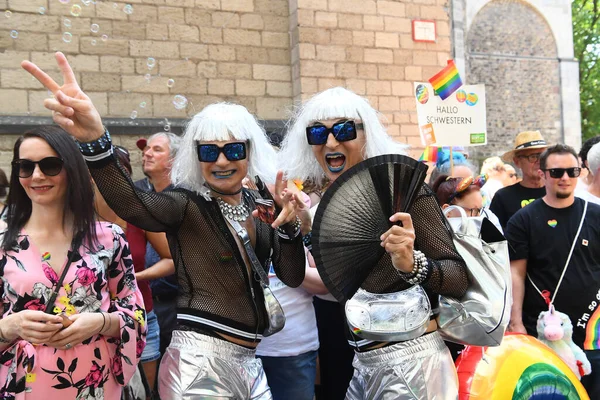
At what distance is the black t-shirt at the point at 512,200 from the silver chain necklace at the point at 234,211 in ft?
10.7

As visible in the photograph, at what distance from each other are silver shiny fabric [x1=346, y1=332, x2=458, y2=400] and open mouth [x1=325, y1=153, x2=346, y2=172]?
2.41 ft

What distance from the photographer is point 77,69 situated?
8062mm

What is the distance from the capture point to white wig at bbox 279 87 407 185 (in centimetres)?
258

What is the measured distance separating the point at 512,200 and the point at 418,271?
137 inches

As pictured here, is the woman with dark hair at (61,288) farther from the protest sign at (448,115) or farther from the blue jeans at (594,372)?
the protest sign at (448,115)

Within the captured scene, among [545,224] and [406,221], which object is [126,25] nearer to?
[545,224]

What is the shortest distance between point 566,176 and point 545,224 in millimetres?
347

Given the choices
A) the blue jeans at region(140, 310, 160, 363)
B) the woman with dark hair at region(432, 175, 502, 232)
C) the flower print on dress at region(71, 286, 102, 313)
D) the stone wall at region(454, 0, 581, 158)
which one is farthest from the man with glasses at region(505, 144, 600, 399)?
the stone wall at region(454, 0, 581, 158)

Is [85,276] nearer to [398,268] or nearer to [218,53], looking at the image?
[398,268]

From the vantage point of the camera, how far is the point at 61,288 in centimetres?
250

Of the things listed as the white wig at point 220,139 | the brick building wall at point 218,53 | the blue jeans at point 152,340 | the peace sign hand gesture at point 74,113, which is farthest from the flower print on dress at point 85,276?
the brick building wall at point 218,53

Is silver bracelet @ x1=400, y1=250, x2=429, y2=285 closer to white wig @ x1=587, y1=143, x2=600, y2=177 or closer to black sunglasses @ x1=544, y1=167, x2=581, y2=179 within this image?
black sunglasses @ x1=544, y1=167, x2=581, y2=179

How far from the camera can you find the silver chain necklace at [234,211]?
260cm

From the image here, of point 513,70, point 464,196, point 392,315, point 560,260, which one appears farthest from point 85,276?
point 513,70
